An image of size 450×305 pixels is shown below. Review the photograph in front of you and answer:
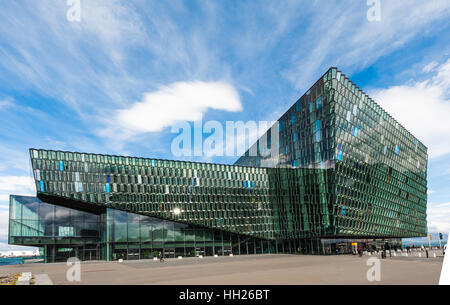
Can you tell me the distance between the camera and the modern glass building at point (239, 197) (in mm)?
56594

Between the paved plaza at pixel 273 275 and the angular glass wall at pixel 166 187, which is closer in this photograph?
the paved plaza at pixel 273 275

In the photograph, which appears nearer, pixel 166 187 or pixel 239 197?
pixel 166 187

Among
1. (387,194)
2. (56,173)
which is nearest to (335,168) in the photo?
(387,194)

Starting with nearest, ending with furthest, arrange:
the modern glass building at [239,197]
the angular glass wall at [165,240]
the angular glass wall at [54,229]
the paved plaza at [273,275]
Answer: the paved plaza at [273,275] → the modern glass building at [239,197] → the angular glass wall at [54,229] → the angular glass wall at [165,240]

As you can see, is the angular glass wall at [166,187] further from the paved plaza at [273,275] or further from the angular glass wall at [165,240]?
the paved plaza at [273,275]

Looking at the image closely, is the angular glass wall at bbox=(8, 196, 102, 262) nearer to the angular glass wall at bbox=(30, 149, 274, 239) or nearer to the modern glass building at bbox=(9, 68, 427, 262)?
the modern glass building at bbox=(9, 68, 427, 262)

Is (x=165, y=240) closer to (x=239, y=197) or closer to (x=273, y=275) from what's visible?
(x=239, y=197)

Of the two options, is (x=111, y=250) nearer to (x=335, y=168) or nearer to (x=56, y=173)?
(x=56, y=173)

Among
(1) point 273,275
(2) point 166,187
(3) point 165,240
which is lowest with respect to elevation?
(3) point 165,240

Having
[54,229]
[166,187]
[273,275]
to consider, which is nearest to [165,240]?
[166,187]

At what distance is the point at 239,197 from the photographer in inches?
2699

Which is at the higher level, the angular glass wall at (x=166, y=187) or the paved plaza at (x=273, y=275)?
the angular glass wall at (x=166, y=187)

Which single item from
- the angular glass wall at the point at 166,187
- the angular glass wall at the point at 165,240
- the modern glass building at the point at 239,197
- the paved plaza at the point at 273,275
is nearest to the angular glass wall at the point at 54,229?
the modern glass building at the point at 239,197

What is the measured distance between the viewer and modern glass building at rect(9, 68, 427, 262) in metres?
56.6
